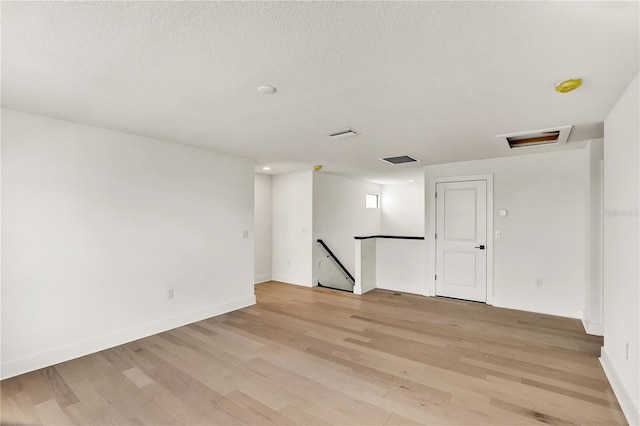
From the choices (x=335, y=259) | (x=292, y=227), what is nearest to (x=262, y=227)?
(x=292, y=227)

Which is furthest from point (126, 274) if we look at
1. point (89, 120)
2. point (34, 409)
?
point (89, 120)

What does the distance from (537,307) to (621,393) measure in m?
2.43

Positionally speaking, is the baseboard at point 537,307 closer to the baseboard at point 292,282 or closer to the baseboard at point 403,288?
the baseboard at point 403,288

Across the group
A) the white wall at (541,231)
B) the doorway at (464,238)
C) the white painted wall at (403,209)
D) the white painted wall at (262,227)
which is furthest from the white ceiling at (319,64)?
the white painted wall at (403,209)

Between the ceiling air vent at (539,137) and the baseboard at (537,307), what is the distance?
2.33 meters

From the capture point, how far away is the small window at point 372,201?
8.12m

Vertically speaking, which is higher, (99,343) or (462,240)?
(462,240)

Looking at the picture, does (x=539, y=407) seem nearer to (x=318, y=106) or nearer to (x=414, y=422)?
(x=414, y=422)

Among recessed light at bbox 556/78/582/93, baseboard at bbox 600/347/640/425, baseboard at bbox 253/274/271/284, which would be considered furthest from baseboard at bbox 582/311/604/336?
baseboard at bbox 253/274/271/284

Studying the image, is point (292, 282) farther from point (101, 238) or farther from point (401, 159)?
point (101, 238)

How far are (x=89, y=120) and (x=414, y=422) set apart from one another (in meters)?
3.86

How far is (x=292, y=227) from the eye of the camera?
6.32 m

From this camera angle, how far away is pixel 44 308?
2.87 meters

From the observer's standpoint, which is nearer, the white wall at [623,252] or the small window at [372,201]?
the white wall at [623,252]
